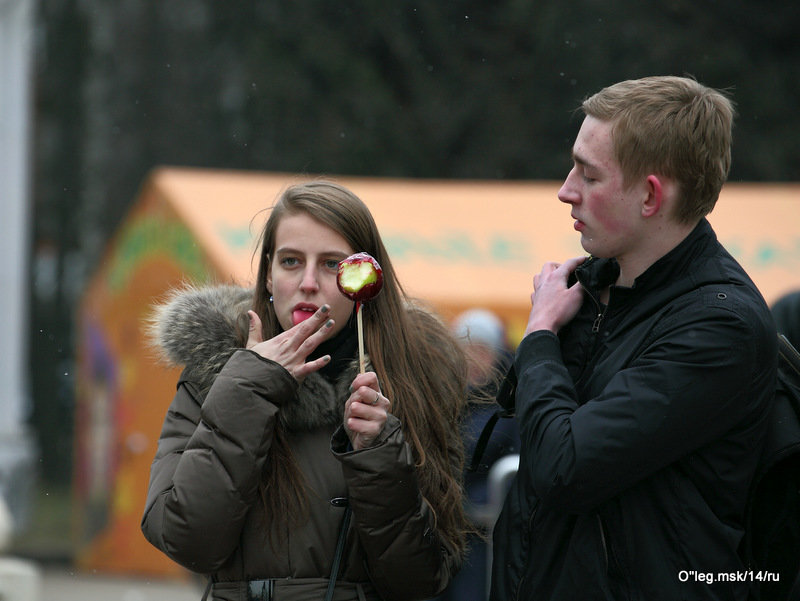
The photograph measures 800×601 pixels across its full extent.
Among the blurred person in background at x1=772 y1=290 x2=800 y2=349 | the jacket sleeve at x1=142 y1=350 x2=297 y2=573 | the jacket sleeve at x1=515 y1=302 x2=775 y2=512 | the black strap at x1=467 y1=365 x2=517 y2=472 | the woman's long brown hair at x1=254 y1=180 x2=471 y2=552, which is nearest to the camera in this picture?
the jacket sleeve at x1=515 y1=302 x2=775 y2=512

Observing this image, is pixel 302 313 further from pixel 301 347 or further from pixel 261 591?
pixel 261 591

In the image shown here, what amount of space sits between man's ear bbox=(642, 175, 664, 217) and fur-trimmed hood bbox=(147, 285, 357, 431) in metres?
0.80

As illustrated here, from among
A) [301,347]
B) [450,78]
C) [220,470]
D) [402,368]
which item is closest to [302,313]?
[301,347]

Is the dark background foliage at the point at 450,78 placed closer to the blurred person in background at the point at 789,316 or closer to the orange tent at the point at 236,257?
the orange tent at the point at 236,257

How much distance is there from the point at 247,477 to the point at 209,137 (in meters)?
14.8

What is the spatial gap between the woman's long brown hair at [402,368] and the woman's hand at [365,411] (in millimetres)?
227

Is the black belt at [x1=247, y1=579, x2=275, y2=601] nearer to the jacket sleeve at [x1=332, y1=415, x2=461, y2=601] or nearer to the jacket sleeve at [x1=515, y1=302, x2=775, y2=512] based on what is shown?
the jacket sleeve at [x1=332, y1=415, x2=461, y2=601]

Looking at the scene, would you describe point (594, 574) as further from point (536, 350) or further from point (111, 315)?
point (111, 315)

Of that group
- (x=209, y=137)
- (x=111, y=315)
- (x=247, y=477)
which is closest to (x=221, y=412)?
(x=247, y=477)

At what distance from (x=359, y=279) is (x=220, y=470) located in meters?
0.51

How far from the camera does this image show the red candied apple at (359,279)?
245 cm

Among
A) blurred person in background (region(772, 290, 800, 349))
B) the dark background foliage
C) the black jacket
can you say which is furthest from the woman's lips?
the dark background foliage

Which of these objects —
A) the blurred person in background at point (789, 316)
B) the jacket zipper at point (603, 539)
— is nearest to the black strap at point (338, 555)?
the jacket zipper at point (603, 539)

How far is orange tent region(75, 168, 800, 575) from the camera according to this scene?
8062 millimetres
